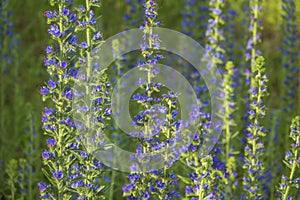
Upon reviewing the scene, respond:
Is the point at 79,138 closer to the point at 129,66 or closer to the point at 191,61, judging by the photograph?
the point at 129,66

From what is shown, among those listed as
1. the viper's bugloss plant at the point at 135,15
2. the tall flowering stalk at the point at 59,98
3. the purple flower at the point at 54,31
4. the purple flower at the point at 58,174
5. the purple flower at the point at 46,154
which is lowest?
the purple flower at the point at 58,174

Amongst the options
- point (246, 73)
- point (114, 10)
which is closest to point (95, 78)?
point (246, 73)

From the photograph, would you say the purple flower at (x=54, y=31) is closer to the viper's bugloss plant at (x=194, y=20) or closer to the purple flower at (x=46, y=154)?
the purple flower at (x=46, y=154)

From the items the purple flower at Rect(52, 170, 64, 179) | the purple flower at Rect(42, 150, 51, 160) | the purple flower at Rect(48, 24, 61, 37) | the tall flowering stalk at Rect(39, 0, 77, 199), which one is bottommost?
the purple flower at Rect(52, 170, 64, 179)

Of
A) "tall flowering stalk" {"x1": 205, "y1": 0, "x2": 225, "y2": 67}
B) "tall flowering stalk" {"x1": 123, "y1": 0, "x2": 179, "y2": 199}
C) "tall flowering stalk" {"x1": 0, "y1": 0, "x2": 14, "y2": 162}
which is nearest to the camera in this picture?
"tall flowering stalk" {"x1": 123, "y1": 0, "x2": 179, "y2": 199}

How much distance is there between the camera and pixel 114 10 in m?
8.45

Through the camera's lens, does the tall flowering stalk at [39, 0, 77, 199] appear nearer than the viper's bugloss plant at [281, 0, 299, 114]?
Yes

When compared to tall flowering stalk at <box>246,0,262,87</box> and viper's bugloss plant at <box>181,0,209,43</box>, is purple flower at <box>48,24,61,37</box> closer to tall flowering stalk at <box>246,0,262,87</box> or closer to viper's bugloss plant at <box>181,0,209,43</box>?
tall flowering stalk at <box>246,0,262,87</box>

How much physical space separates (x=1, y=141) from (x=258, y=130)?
2660 mm

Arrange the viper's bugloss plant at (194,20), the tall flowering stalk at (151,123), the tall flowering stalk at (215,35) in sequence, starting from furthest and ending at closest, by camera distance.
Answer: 1. the viper's bugloss plant at (194,20)
2. the tall flowering stalk at (215,35)
3. the tall flowering stalk at (151,123)

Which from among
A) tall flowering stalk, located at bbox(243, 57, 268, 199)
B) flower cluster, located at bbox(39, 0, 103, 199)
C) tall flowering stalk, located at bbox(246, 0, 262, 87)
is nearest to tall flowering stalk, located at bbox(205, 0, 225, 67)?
tall flowering stalk, located at bbox(246, 0, 262, 87)

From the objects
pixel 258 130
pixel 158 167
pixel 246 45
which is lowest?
pixel 158 167

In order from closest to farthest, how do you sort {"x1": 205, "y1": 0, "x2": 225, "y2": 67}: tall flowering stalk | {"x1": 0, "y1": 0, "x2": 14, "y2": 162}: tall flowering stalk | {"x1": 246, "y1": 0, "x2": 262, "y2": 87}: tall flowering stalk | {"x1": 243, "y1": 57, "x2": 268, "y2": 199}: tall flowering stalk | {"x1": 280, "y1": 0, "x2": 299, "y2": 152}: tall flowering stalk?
{"x1": 243, "y1": 57, "x2": 268, "y2": 199}: tall flowering stalk, {"x1": 205, "y1": 0, "x2": 225, "y2": 67}: tall flowering stalk, {"x1": 246, "y1": 0, "x2": 262, "y2": 87}: tall flowering stalk, {"x1": 0, "y1": 0, "x2": 14, "y2": 162}: tall flowering stalk, {"x1": 280, "y1": 0, "x2": 299, "y2": 152}: tall flowering stalk

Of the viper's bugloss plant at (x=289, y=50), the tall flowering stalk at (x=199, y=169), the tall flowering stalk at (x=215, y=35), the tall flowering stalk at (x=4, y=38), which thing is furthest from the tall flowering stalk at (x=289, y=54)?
the tall flowering stalk at (x=4, y=38)
